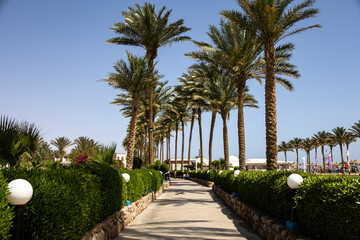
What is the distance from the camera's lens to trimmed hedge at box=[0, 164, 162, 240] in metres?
3.45

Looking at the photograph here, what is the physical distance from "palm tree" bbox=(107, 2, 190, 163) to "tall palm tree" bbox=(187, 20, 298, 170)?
327cm

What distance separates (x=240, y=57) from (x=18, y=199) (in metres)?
17.4

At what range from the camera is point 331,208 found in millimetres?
4121

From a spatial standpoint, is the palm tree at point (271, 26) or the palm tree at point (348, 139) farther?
the palm tree at point (348, 139)

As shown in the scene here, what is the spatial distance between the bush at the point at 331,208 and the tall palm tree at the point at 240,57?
45.1 feet

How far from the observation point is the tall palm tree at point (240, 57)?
60.6 ft

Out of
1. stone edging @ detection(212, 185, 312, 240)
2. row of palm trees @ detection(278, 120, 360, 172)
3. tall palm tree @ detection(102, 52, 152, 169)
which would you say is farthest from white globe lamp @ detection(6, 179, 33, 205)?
row of palm trees @ detection(278, 120, 360, 172)

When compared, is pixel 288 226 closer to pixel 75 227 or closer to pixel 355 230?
pixel 355 230

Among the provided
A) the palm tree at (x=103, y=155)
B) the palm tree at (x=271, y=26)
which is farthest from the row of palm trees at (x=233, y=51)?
the palm tree at (x=103, y=155)

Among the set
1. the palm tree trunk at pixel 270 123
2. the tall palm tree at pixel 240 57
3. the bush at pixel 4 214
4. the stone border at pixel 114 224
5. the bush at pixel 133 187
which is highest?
the tall palm tree at pixel 240 57

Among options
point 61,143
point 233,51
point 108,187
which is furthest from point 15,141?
point 61,143

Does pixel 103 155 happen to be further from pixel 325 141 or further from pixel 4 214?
pixel 325 141

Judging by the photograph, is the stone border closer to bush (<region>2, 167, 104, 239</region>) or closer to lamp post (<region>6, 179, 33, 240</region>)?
bush (<region>2, 167, 104, 239</region>)

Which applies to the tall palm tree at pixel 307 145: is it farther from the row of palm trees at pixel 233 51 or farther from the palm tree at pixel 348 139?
the row of palm trees at pixel 233 51
